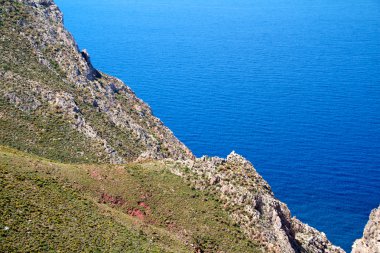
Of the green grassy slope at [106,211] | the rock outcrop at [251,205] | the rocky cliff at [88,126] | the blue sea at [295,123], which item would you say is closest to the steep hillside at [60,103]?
the rocky cliff at [88,126]

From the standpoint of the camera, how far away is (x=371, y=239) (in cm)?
6681

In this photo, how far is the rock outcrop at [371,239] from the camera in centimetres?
6538

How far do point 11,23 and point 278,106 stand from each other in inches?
3768

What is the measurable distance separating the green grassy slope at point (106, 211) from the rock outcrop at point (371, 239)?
80.8 feet

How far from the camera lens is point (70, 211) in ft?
141

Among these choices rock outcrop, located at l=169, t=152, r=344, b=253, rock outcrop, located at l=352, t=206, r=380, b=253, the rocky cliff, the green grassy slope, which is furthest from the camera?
rock outcrop, located at l=352, t=206, r=380, b=253

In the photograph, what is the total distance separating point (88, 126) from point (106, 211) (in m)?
27.2

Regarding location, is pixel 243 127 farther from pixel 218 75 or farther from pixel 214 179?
pixel 214 179

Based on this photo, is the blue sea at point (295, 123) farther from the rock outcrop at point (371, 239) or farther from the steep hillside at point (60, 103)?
the steep hillside at point (60, 103)

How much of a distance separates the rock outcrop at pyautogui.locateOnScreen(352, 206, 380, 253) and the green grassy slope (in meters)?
24.6

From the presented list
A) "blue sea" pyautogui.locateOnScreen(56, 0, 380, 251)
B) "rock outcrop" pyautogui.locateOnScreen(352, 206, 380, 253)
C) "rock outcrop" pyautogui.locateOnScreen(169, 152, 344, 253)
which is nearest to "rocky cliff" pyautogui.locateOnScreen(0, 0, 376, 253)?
"rock outcrop" pyautogui.locateOnScreen(169, 152, 344, 253)

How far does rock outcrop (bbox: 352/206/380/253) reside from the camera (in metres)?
65.4

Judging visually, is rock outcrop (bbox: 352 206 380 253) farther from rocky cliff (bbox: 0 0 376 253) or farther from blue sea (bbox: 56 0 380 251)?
blue sea (bbox: 56 0 380 251)

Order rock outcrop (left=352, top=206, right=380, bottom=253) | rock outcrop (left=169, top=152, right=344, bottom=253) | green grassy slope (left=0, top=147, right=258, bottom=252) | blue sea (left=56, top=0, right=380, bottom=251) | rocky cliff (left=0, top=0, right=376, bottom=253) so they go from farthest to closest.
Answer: blue sea (left=56, top=0, right=380, bottom=251) → rock outcrop (left=352, top=206, right=380, bottom=253) → rocky cliff (left=0, top=0, right=376, bottom=253) → rock outcrop (left=169, top=152, right=344, bottom=253) → green grassy slope (left=0, top=147, right=258, bottom=252)
